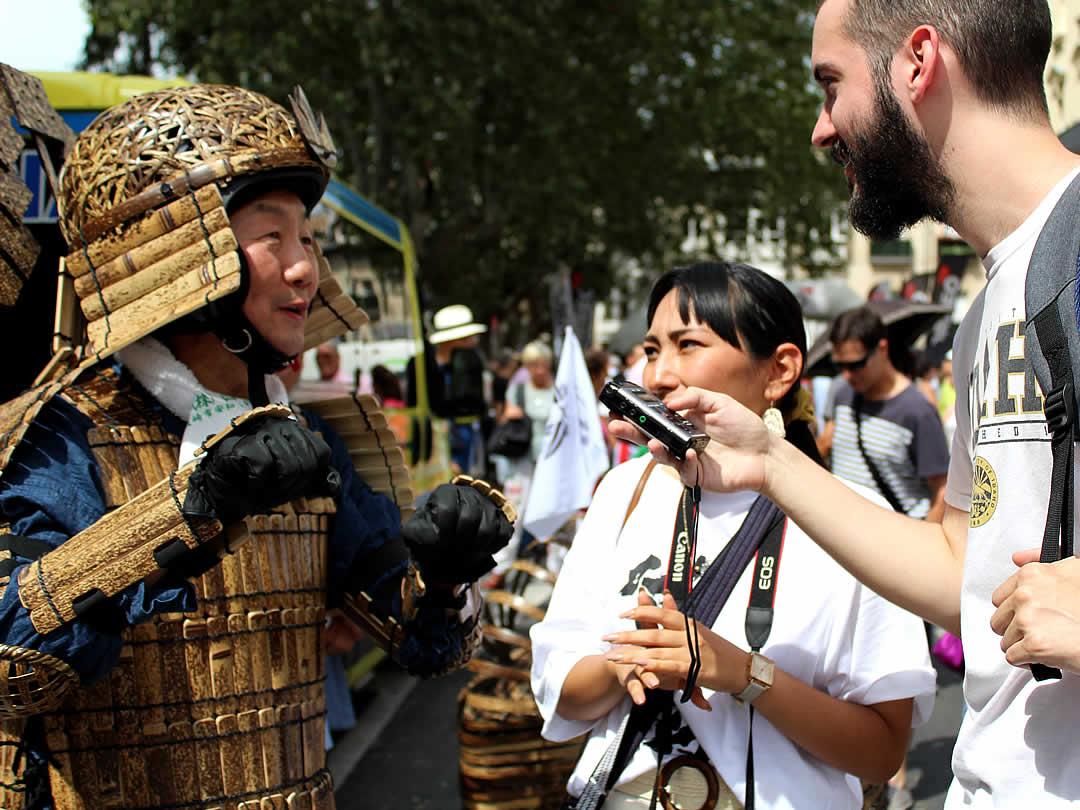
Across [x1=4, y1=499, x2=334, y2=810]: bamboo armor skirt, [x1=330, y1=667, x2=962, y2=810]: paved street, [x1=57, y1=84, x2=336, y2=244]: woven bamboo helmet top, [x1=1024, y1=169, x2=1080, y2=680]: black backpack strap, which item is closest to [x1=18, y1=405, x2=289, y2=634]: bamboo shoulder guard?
[x1=4, y1=499, x2=334, y2=810]: bamboo armor skirt

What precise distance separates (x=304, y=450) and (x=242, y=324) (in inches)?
21.6

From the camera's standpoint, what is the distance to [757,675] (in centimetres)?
178

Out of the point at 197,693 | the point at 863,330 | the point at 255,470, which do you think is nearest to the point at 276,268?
the point at 255,470

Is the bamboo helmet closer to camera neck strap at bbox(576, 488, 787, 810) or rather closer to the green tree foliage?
camera neck strap at bbox(576, 488, 787, 810)

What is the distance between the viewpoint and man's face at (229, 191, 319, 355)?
79.9 inches

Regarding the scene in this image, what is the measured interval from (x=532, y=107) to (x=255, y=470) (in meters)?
16.5

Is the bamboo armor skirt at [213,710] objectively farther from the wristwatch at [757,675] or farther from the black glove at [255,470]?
the wristwatch at [757,675]

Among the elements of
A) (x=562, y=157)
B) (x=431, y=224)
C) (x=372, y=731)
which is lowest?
(x=372, y=731)

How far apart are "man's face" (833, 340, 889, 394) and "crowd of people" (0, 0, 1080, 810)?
2.71 m

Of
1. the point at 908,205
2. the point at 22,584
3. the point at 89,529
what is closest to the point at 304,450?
the point at 89,529

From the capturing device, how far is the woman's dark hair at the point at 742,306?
2.09m

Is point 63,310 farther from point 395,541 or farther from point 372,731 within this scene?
point 372,731

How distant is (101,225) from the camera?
1990 millimetres

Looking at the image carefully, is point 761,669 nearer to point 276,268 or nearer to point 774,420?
point 774,420
